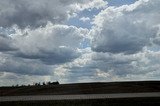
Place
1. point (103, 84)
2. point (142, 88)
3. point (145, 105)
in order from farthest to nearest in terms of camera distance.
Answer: point (103, 84) → point (142, 88) → point (145, 105)

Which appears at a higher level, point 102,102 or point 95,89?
point 95,89

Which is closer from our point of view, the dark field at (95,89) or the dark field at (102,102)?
the dark field at (102,102)

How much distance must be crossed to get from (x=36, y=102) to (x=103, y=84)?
113ft

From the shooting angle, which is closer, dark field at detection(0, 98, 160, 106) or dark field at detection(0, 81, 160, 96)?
dark field at detection(0, 98, 160, 106)

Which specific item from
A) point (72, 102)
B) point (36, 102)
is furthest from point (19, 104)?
→ point (72, 102)

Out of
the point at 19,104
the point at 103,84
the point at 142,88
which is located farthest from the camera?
the point at 103,84

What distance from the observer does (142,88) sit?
260ft

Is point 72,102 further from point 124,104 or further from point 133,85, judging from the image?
point 133,85

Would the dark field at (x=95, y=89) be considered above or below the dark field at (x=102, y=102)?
above

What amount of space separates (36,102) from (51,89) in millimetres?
27167

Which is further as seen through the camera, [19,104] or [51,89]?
[51,89]

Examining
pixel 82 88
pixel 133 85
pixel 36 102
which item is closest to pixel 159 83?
pixel 133 85

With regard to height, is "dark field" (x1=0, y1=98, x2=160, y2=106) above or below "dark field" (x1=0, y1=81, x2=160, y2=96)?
below

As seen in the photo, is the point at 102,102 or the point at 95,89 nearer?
the point at 102,102
